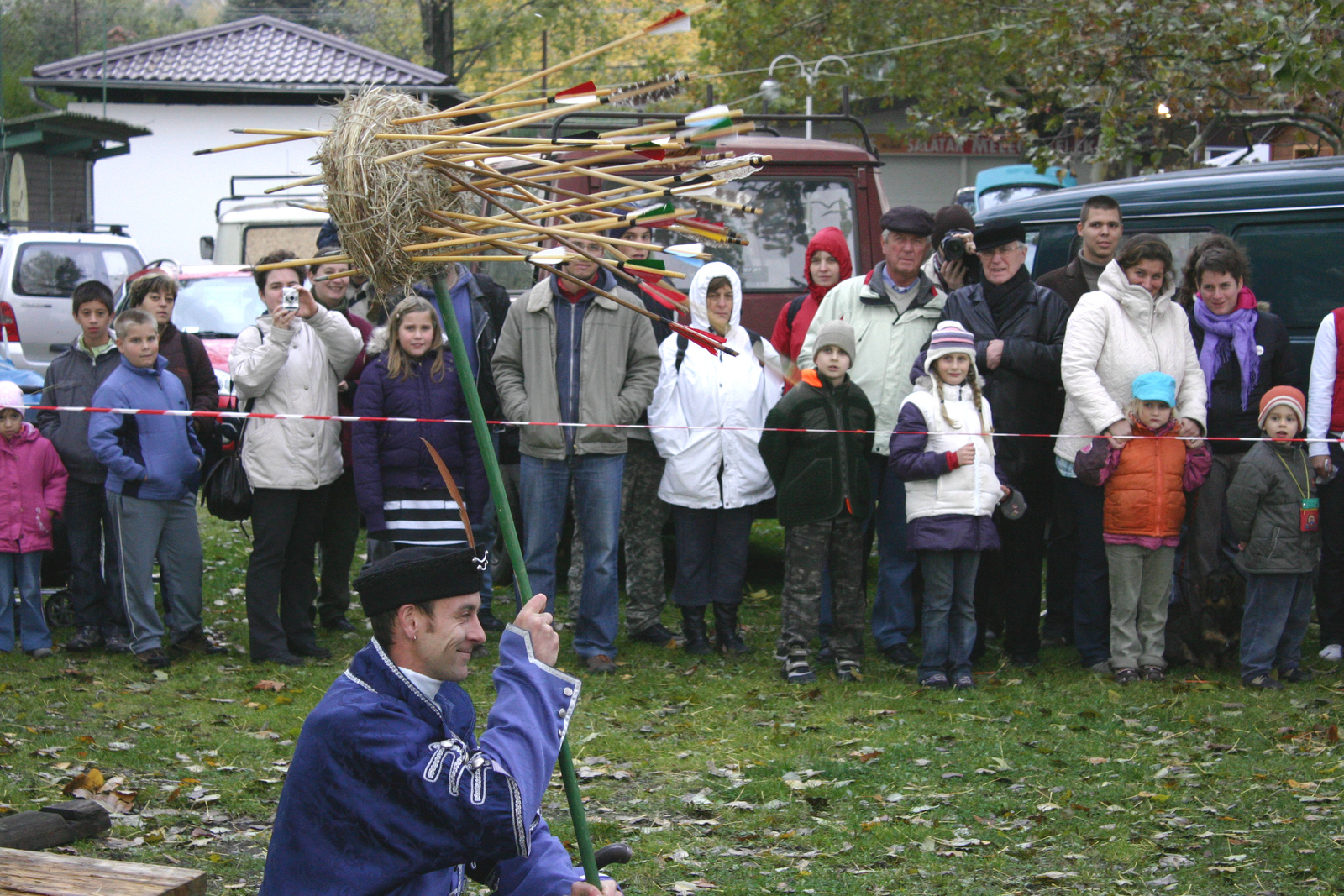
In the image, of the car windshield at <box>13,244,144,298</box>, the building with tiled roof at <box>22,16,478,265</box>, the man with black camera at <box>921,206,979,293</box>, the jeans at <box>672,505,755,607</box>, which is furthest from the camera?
the building with tiled roof at <box>22,16,478,265</box>

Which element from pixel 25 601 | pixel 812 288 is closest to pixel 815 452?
pixel 812 288

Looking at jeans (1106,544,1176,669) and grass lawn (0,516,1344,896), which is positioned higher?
jeans (1106,544,1176,669)

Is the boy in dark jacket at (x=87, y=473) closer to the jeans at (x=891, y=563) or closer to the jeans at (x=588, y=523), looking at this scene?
the jeans at (x=588, y=523)

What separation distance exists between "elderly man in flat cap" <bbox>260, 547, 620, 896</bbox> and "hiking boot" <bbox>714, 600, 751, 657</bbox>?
16.1ft

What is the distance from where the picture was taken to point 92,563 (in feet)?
26.0

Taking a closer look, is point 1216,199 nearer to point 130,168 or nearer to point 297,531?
point 297,531

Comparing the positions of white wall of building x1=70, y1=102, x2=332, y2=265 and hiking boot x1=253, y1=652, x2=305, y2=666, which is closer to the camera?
hiking boot x1=253, y1=652, x2=305, y2=666

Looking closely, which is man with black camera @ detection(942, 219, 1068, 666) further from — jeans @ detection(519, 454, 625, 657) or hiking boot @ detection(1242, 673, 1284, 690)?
jeans @ detection(519, 454, 625, 657)

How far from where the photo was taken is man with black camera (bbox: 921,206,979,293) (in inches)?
324

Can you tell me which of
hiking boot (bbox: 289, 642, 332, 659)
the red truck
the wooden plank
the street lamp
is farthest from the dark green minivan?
the street lamp

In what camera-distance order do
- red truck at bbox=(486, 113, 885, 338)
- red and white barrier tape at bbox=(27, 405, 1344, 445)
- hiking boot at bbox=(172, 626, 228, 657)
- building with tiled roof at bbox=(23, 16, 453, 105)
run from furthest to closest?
building with tiled roof at bbox=(23, 16, 453, 105)
red truck at bbox=(486, 113, 885, 338)
hiking boot at bbox=(172, 626, 228, 657)
red and white barrier tape at bbox=(27, 405, 1344, 445)

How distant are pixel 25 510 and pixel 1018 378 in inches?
222

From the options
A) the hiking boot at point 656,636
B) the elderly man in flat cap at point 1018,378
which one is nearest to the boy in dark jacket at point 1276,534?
the elderly man in flat cap at point 1018,378

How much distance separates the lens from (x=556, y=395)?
770 centimetres
